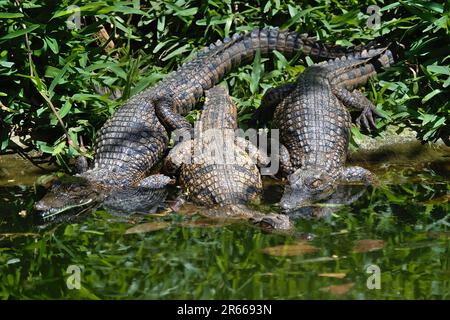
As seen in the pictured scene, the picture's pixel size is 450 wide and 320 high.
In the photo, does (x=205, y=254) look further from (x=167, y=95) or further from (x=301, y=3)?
(x=301, y=3)

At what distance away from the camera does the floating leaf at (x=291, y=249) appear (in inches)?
Answer: 209

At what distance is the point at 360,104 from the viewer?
772cm

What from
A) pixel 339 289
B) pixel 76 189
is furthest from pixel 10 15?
pixel 339 289

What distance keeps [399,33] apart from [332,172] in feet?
6.62

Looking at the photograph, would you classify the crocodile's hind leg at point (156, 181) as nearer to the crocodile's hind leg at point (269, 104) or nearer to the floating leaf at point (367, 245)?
the crocodile's hind leg at point (269, 104)

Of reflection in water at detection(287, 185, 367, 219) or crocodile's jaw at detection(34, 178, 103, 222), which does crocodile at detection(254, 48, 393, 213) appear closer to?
reflection in water at detection(287, 185, 367, 219)

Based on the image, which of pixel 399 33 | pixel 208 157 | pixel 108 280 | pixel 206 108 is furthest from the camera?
pixel 399 33

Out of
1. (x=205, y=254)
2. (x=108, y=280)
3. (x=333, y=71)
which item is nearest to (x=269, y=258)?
(x=205, y=254)

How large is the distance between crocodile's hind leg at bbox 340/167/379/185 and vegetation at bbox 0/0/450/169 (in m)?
0.79

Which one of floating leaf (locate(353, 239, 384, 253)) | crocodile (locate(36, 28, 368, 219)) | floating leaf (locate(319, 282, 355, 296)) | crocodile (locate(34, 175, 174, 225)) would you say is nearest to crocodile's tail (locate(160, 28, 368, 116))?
crocodile (locate(36, 28, 368, 219))

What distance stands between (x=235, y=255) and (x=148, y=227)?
2.76ft

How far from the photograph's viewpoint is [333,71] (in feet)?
26.0

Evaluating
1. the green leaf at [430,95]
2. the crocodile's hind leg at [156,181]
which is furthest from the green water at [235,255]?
the green leaf at [430,95]

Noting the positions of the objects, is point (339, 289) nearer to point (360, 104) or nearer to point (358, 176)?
point (358, 176)
